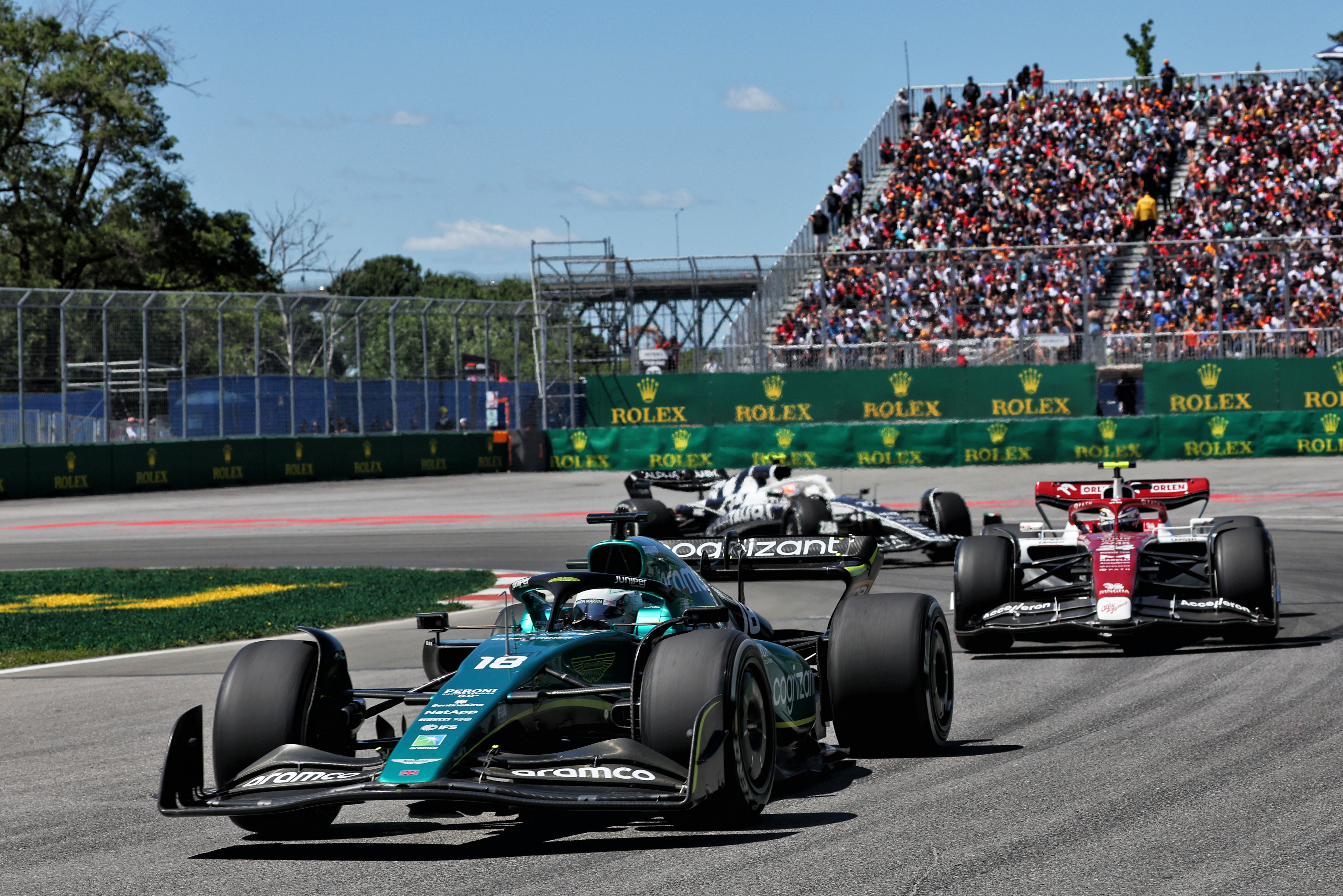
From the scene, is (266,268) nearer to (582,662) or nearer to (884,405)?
(884,405)

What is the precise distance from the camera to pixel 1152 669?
33.7 ft

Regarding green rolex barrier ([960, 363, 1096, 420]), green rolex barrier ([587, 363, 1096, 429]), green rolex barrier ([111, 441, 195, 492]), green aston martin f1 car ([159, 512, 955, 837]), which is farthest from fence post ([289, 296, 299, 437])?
green aston martin f1 car ([159, 512, 955, 837])

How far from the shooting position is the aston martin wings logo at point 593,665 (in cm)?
665

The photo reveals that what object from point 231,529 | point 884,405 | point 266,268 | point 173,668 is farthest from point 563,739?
point 266,268

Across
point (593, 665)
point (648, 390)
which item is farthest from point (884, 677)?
point (648, 390)

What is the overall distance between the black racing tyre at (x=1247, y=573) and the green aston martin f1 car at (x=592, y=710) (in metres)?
3.72

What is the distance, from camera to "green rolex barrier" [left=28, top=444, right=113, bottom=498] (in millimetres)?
32125

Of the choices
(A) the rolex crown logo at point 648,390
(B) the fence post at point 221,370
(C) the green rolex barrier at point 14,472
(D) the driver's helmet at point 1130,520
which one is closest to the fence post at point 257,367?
(B) the fence post at point 221,370

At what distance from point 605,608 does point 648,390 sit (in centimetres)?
3103

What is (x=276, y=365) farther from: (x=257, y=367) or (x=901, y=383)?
(x=901, y=383)

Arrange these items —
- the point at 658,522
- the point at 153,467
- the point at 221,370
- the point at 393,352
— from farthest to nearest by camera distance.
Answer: the point at 393,352 → the point at 221,370 → the point at 153,467 → the point at 658,522

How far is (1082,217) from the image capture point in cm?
4094

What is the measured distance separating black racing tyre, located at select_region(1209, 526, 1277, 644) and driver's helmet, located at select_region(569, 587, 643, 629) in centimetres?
508

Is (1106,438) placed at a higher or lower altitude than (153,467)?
higher
